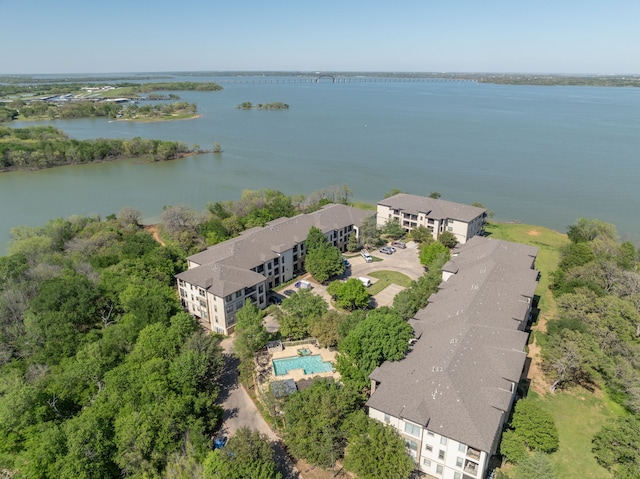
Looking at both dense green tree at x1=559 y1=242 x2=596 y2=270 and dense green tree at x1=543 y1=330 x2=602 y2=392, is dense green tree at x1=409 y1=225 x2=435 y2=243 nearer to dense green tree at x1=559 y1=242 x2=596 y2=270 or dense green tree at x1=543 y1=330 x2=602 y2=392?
dense green tree at x1=559 y1=242 x2=596 y2=270

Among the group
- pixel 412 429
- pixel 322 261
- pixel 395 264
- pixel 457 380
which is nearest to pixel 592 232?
pixel 395 264

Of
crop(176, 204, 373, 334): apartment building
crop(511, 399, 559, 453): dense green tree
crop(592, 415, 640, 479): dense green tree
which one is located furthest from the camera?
crop(176, 204, 373, 334): apartment building

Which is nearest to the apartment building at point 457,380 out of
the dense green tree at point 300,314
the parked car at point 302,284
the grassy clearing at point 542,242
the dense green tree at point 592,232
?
the dense green tree at point 300,314

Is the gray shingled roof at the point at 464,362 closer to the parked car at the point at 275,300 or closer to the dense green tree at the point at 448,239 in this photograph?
the dense green tree at the point at 448,239

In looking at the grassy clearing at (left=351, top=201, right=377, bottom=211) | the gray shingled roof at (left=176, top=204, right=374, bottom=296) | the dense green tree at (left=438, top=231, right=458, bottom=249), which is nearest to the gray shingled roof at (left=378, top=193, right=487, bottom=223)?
the dense green tree at (left=438, top=231, right=458, bottom=249)

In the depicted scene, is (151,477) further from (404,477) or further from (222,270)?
(222,270)

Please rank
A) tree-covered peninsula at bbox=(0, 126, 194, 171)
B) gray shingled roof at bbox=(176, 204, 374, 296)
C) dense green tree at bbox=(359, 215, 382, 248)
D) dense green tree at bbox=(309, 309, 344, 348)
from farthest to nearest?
tree-covered peninsula at bbox=(0, 126, 194, 171) → dense green tree at bbox=(359, 215, 382, 248) → gray shingled roof at bbox=(176, 204, 374, 296) → dense green tree at bbox=(309, 309, 344, 348)

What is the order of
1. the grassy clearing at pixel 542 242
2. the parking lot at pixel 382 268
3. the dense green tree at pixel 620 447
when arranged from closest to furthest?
the dense green tree at pixel 620 447
the parking lot at pixel 382 268
the grassy clearing at pixel 542 242
